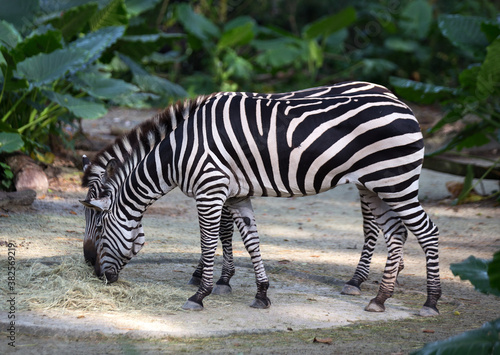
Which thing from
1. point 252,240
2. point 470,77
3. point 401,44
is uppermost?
point 401,44

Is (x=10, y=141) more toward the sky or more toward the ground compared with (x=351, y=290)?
more toward the sky

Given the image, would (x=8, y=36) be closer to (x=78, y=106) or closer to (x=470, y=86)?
(x=78, y=106)

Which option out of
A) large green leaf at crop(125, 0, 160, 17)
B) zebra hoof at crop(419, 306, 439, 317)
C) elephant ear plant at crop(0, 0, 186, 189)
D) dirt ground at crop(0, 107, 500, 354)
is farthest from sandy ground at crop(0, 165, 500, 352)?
large green leaf at crop(125, 0, 160, 17)

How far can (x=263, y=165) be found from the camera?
4582 millimetres

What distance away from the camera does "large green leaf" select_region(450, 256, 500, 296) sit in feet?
10.3

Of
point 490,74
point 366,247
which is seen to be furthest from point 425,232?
point 490,74

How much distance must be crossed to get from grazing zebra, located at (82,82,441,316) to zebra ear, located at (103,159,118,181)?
5cm

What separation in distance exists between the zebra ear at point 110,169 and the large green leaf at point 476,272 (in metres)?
2.81

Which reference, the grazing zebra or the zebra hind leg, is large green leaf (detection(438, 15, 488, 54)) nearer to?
the grazing zebra

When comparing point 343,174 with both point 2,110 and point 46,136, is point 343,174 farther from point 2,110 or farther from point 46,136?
point 46,136

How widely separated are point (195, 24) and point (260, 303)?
13031 mm

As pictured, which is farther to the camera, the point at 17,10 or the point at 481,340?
the point at 17,10

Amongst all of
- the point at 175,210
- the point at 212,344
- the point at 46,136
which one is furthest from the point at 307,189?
the point at 46,136

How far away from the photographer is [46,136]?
976 centimetres
